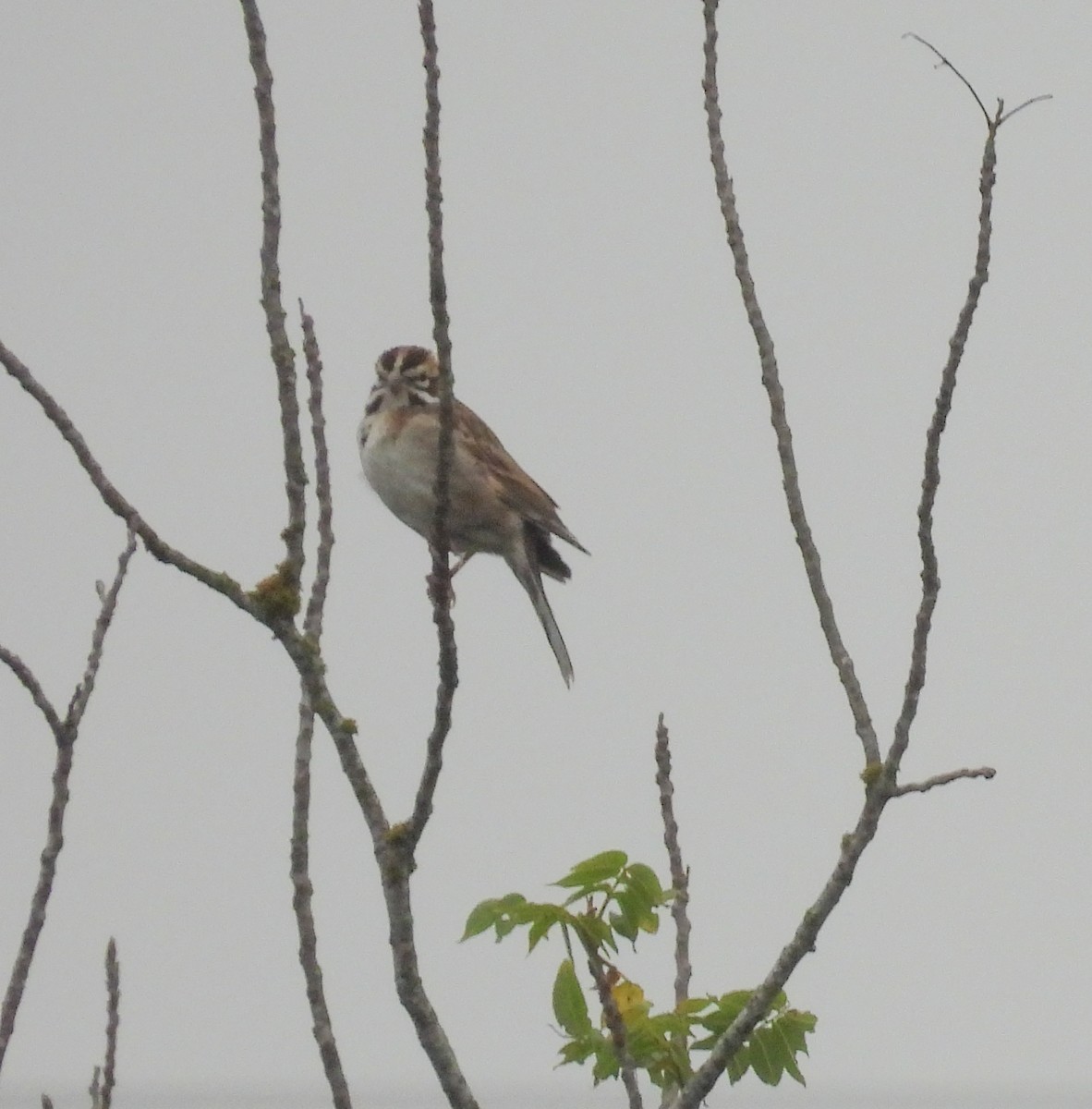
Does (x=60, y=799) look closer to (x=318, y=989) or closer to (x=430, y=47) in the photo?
(x=318, y=989)

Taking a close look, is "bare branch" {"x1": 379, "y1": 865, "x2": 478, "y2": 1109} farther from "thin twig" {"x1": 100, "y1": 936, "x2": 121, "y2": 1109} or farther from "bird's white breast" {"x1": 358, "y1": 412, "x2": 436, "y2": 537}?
"bird's white breast" {"x1": 358, "y1": 412, "x2": 436, "y2": 537}

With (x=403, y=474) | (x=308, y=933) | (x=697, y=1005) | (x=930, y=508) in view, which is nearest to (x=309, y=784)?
(x=308, y=933)

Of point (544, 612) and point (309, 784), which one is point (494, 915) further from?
point (544, 612)

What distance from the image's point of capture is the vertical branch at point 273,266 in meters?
3.73

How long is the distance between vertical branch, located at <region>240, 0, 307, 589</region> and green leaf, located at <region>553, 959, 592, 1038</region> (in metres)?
1.07

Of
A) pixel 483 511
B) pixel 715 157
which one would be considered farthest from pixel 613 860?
pixel 483 511

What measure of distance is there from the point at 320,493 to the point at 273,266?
78 cm

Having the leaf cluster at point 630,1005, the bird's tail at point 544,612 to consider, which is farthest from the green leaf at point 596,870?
the bird's tail at point 544,612

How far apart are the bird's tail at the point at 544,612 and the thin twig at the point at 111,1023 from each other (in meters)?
3.71

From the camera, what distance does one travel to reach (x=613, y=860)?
411 centimetres

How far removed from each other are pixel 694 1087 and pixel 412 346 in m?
5.82

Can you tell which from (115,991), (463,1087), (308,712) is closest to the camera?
(463,1087)

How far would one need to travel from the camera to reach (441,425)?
3.77 metres

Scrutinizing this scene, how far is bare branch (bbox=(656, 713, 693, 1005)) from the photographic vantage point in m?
4.53
